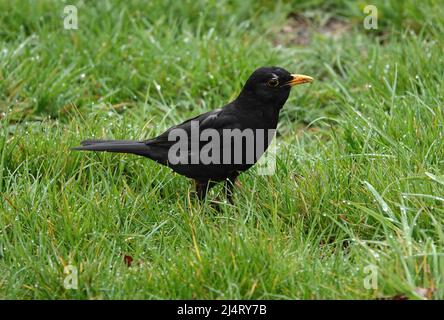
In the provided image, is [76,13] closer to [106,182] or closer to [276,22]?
[276,22]

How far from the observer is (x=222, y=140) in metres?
4.50

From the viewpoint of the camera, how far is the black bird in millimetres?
4445

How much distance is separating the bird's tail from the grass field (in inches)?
6.8

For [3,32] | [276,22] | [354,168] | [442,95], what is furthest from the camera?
[276,22]

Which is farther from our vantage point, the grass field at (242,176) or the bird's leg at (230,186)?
the bird's leg at (230,186)

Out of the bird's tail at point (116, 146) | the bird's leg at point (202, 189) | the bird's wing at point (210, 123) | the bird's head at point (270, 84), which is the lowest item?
the bird's leg at point (202, 189)

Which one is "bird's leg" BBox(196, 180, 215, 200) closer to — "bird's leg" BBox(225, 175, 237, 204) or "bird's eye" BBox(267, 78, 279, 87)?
"bird's leg" BBox(225, 175, 237, 204)

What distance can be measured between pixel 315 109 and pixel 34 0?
256 cm

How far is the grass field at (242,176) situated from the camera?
11.8 ft

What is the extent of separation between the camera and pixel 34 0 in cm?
671

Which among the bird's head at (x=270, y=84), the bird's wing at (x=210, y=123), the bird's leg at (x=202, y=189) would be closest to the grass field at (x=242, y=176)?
the bird's leg at (x=202, y=189)

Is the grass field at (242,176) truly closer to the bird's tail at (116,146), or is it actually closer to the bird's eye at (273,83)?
the bird's tail at (116,146)

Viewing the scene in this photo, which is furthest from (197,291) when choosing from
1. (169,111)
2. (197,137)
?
(169,111)

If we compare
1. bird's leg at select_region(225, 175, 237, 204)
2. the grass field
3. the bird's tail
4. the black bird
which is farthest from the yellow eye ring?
the bird's tail
